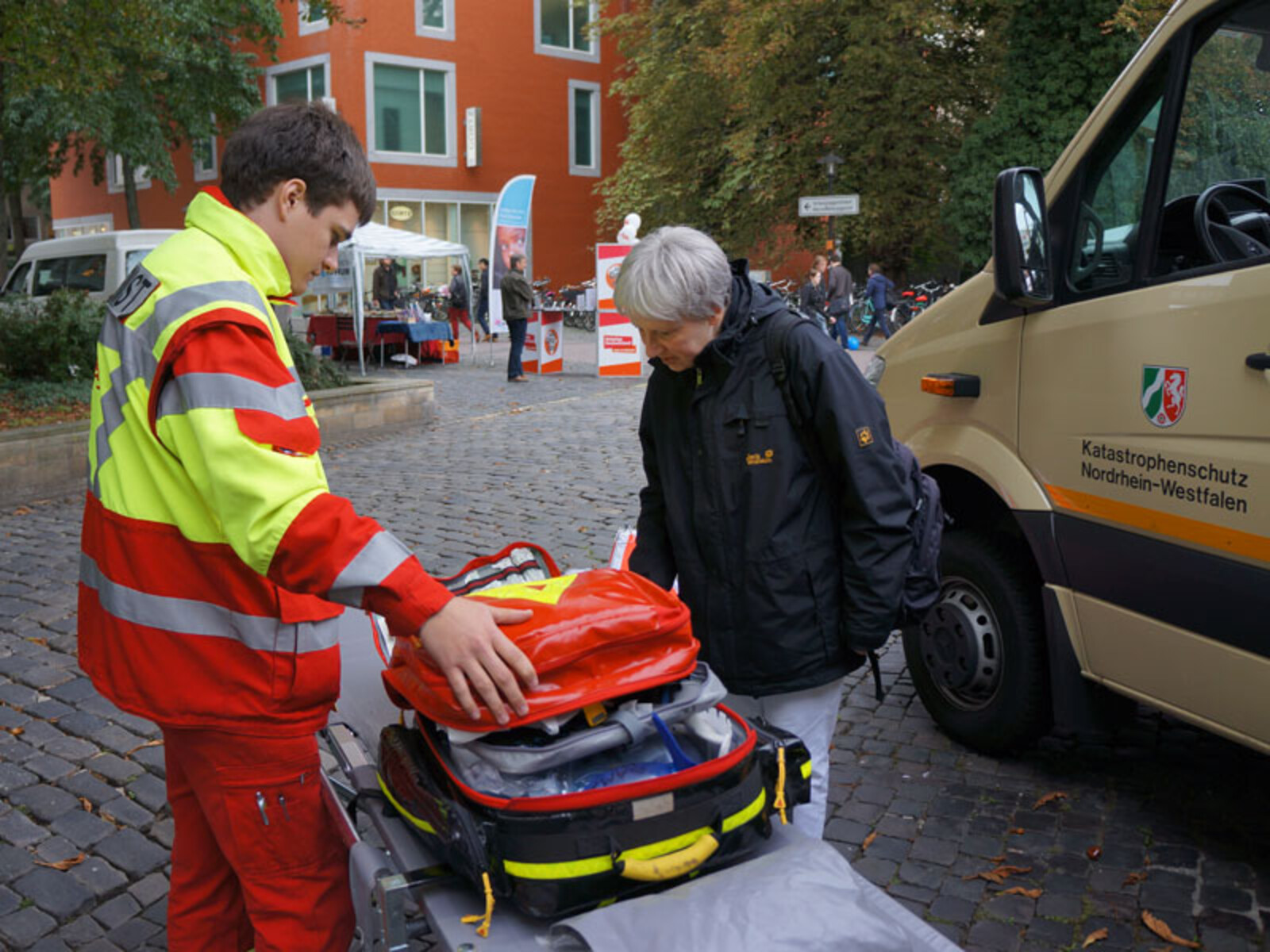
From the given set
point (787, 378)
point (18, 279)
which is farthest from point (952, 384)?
point (18, 279)

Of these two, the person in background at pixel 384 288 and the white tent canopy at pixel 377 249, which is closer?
the white tent canopy at pixel 377 249

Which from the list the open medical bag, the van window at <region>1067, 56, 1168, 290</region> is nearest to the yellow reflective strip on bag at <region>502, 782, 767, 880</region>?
the open medical bag

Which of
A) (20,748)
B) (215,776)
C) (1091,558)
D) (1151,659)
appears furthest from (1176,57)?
(20,748)

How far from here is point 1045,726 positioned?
407 centimetres

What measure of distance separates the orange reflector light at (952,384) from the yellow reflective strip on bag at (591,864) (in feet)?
8.31

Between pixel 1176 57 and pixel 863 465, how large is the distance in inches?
70.1

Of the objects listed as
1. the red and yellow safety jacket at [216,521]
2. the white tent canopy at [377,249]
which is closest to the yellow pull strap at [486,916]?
the red and yellow safety jacket at [216,521]

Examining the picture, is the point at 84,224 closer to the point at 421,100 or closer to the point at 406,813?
the point at 421,100

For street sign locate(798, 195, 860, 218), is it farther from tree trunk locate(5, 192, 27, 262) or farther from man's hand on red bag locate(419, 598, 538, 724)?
tree trunk locate(5, 192, 27, 262)

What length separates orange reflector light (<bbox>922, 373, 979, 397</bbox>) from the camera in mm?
3943

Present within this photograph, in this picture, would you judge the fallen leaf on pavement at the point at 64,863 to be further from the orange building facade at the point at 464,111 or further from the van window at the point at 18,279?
the orange building facade at the point at 464,111

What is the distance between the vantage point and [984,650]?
163 inches

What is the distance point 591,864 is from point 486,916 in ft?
0.56

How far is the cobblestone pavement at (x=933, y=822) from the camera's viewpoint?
328 cm
